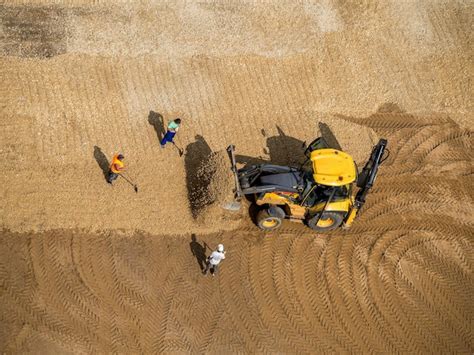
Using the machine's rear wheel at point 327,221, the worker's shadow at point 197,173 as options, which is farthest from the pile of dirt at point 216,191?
the machine's rear wheel at point 327,221

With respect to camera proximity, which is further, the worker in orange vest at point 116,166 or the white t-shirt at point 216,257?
the worker in orange vest at point 116,166

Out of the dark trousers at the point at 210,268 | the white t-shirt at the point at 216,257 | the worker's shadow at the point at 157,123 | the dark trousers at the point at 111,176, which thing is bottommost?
the dark trousers at the point at 210,268

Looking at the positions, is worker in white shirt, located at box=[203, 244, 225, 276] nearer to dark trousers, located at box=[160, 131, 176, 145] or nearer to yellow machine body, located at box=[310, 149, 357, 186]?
yellow machine body, located at box=[310, 149, 357, 186]

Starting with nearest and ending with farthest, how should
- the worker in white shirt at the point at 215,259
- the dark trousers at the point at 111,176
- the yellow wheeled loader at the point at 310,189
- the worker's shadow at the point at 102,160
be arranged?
the worker in white shirt at the point at 215,259 < the yellow wheeled loader at the point at 310,189 < the dark trousers at the point at 111,176 < the worker's shadow at the point at 102,160

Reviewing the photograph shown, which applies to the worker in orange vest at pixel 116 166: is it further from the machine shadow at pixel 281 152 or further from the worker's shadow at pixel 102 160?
the machine shadow at pixel 281 152

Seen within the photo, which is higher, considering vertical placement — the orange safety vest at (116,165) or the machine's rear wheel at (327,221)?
the orange safety vest at (116,165)

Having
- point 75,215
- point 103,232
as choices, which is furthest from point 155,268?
point 75,215

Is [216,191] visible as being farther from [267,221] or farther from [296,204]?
[296,204]
